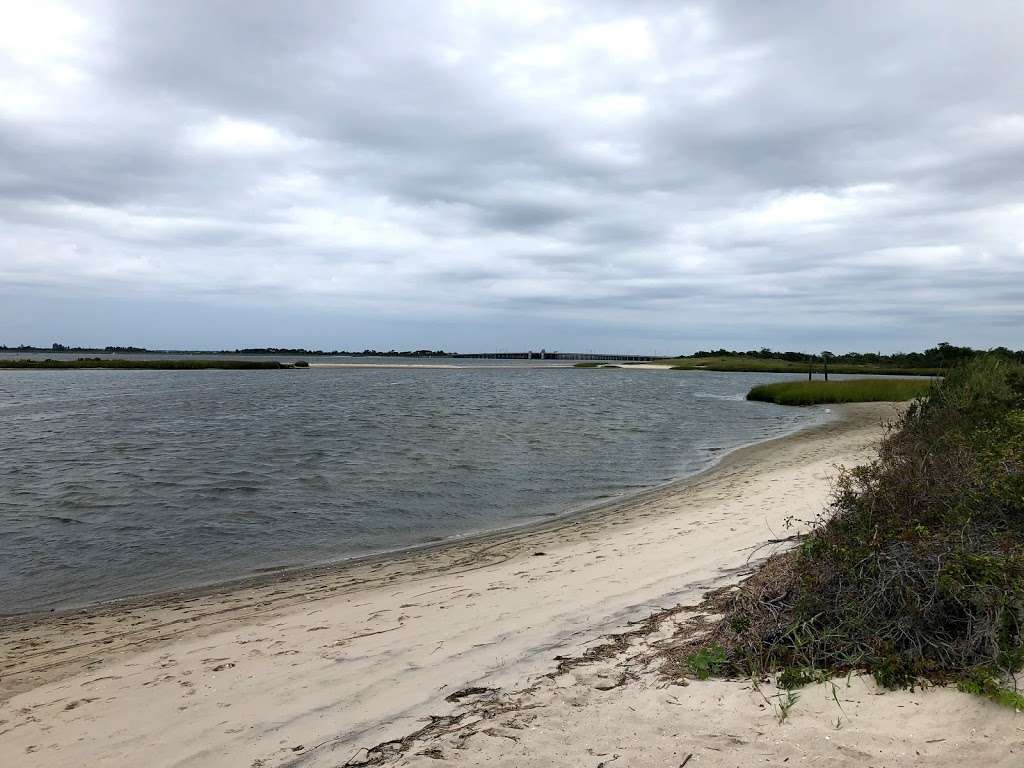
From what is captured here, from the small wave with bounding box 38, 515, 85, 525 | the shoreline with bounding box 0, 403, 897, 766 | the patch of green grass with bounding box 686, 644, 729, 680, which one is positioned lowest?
the small wave with bounding box 38, 515, 85, 525

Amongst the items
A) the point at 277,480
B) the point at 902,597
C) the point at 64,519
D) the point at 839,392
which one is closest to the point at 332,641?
the point at 902,597

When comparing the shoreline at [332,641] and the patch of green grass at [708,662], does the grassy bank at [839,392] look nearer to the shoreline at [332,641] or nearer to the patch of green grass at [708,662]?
the shoreline at [332,641]

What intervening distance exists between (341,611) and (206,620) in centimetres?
175

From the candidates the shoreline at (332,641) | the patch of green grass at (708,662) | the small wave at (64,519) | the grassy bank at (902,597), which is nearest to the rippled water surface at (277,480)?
Result: the small wave at (64,519)

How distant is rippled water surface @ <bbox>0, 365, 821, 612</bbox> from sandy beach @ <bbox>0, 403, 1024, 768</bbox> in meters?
2.07

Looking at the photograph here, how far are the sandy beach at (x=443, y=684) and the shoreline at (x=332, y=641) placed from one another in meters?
0.03

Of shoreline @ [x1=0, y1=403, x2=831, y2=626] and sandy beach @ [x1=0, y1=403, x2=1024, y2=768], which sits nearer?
sandy beach @ [x1=0, y1=403, x2=1024, y2=768]

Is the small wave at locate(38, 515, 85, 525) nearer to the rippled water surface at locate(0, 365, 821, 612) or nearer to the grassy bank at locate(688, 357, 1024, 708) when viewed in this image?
the rippled water surface at locate(0, 365, 821, 612)

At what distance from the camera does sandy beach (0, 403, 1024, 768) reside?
4227mm

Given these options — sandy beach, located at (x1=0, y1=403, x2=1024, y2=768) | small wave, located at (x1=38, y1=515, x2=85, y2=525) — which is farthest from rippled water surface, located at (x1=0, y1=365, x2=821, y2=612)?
sandy beach, located at (x1=0, y1=403, x2=1024, y2=768)

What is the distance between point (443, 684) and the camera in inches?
224

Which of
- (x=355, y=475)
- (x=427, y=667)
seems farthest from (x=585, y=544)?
(x=355, y=475)

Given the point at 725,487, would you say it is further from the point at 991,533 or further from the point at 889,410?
the point at 889,410

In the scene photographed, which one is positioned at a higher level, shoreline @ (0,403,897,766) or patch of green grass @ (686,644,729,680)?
patch of green grass @ (686,644,729,680)
